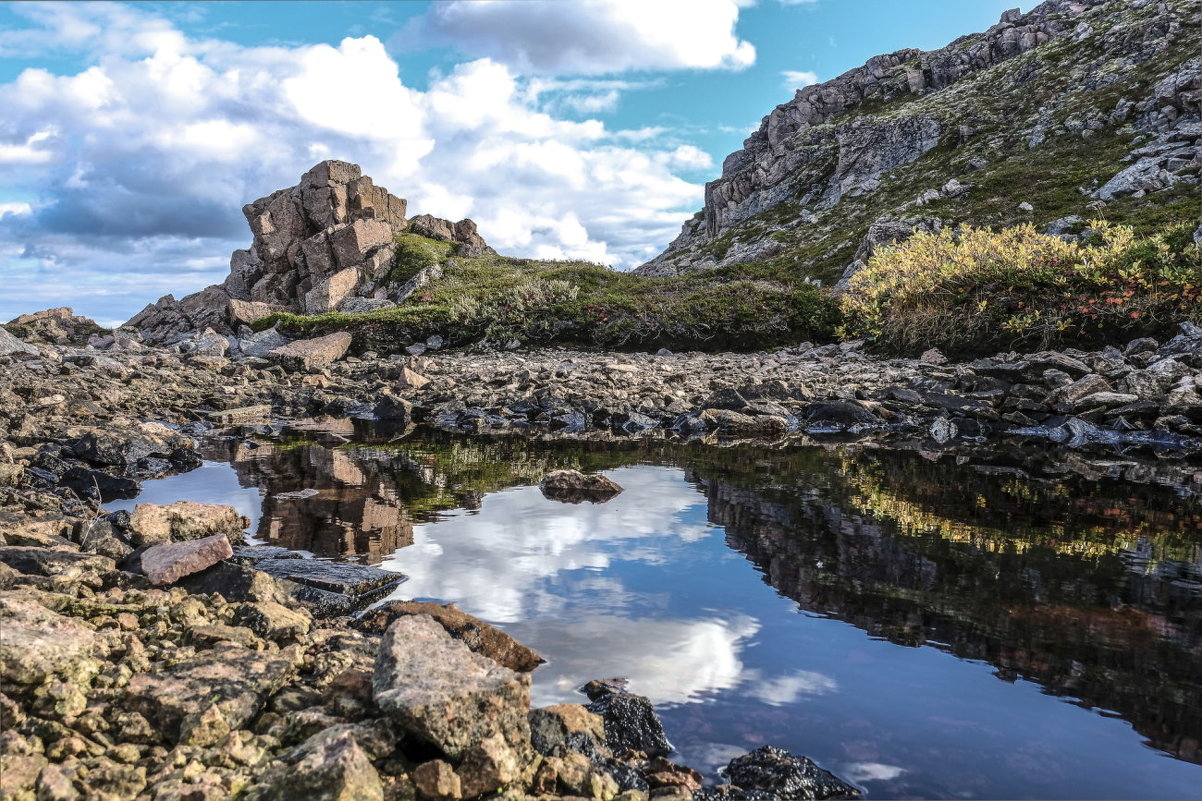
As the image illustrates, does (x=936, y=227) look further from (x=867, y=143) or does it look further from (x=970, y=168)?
(x=867, y=143)

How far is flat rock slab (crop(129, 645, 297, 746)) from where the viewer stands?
3184mm

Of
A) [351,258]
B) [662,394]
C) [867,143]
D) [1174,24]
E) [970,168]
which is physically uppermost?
[1174,24]

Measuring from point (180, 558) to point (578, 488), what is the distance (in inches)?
195

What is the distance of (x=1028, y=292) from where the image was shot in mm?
20234

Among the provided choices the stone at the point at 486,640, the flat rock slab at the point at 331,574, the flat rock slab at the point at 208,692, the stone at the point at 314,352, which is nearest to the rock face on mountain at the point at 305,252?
the stone at the point at 314,352

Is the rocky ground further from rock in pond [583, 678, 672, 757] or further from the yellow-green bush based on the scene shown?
the yellow-green bush

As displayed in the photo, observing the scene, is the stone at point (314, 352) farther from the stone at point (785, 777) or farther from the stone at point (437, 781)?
the stone at point (785, 777)

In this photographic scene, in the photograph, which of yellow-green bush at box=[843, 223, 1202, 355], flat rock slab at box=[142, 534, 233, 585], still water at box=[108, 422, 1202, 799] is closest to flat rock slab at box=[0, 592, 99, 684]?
flat rock slab at box=[142, 534, 233, 585]

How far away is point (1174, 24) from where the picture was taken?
68.8m

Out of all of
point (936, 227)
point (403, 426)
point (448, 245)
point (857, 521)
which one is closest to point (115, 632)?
point (857, 521)

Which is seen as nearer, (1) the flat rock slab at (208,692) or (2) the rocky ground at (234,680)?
(2) the rocky ground at (234,680)

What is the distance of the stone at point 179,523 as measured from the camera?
227 inches

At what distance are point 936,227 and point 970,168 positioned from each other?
2987 centimetres

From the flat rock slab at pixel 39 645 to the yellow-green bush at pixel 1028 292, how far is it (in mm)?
21003
